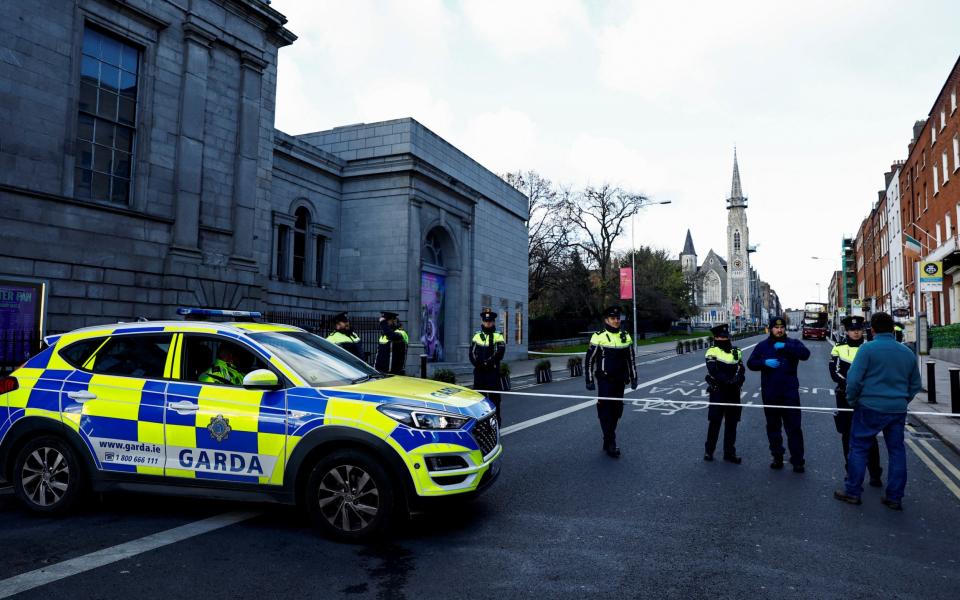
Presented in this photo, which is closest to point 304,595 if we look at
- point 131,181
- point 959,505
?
point 959,505

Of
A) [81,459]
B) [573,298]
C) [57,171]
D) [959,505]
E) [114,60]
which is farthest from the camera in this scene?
[573,298]

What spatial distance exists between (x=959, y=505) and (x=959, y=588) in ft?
8.15

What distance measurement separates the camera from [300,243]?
70.9ft

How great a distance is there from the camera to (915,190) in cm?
3638

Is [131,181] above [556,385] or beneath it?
above

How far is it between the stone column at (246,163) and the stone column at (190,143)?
1074mm

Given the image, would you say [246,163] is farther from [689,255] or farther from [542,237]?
[689,255]

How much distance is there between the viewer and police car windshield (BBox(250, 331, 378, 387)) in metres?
5.09

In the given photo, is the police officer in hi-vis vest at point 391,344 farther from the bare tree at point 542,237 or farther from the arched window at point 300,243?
the bare tree at point 542,237

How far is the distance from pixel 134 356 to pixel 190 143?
10.4m

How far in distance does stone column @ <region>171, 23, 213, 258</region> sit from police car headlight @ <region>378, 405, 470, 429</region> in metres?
11.1

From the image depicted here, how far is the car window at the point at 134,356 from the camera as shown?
5211 mm

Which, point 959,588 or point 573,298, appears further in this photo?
point 573,298

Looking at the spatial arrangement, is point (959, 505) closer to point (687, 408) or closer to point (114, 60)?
point (687, 408)
